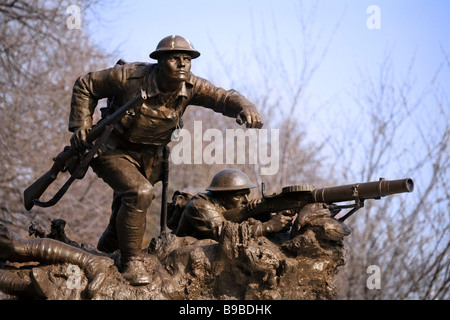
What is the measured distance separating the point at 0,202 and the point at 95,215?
7.82 ft

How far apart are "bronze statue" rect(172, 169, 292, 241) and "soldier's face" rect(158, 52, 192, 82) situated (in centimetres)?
151

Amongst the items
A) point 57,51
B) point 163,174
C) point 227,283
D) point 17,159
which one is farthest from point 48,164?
point 227,283

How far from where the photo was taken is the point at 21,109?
16.5 meters

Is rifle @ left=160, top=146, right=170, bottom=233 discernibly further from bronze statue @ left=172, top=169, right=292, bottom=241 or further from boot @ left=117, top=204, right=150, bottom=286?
boot @ left=117, top=204, right=150, bottom=286

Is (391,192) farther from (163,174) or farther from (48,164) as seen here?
(48,164)

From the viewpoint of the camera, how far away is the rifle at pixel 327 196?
7.29 meters

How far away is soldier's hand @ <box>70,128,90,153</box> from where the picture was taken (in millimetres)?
7590

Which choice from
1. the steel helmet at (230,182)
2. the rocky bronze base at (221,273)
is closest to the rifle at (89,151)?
the rocky bronze base at (221,273)

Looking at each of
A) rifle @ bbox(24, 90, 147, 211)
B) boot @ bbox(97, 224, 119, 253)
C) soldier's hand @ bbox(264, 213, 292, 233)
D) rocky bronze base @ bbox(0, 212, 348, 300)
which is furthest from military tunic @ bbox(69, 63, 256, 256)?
soldier's hand @ bbox(264, 213, 292, 233)

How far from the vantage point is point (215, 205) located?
848 centimetres

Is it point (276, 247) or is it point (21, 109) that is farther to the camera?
point (21, 109)

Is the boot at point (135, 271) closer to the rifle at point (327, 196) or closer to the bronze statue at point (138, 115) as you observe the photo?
the bronze statue at point (138, 115)

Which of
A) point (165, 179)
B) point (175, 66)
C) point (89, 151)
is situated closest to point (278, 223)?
point (165, 179)

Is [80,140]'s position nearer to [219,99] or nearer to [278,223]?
[219,99]
